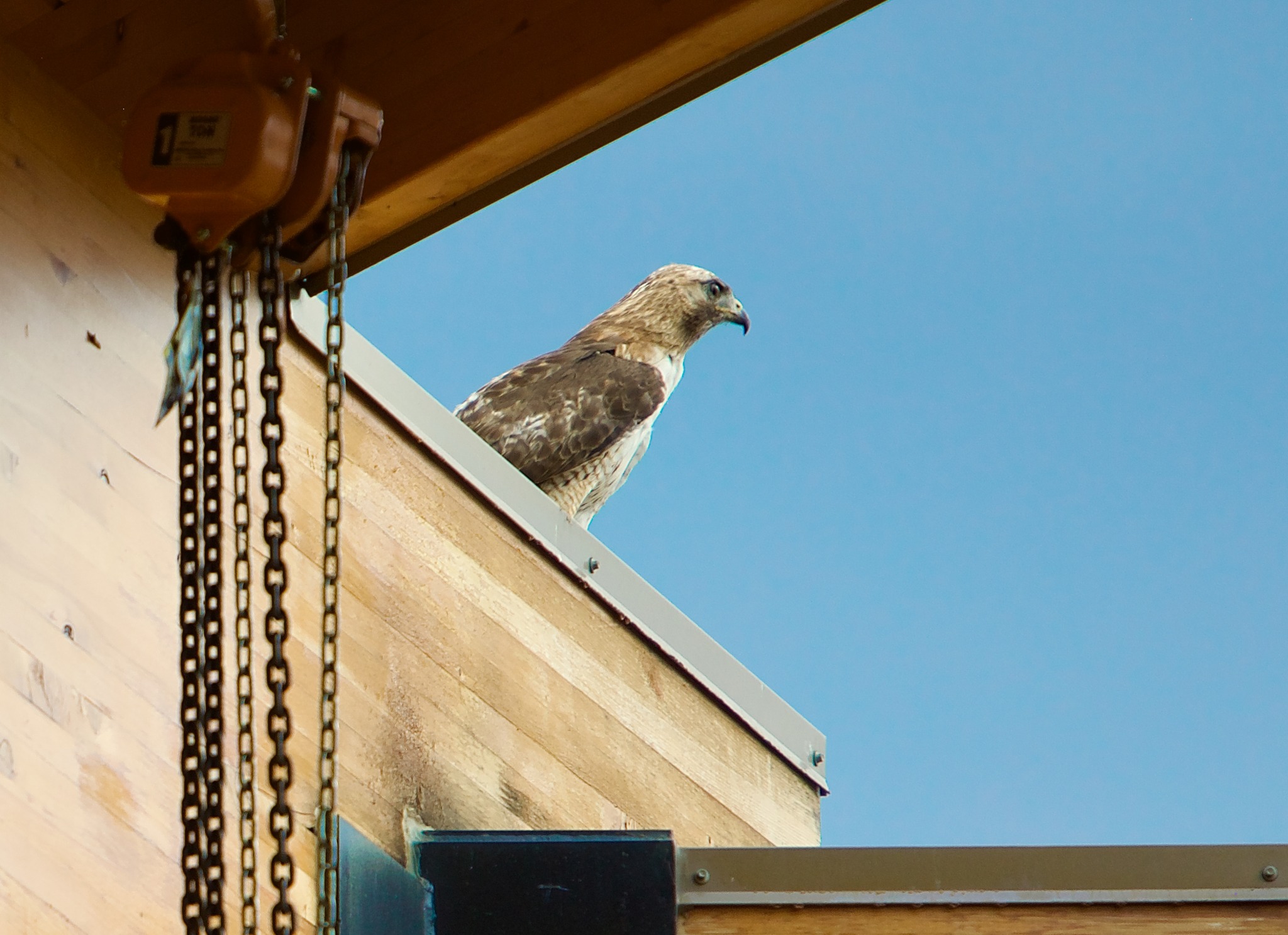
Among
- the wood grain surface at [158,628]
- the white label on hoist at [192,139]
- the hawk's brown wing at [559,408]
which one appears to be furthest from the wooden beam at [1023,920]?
the hawk's brown wing at [559,408]

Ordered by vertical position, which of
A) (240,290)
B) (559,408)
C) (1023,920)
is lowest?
(1023,920)

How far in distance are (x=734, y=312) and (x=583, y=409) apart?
138 cm

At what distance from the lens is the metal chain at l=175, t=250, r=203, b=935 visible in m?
1.86

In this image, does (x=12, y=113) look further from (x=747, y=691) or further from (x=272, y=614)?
(x=747, y=691)

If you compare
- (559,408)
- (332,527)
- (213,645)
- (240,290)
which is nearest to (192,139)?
(240,290)

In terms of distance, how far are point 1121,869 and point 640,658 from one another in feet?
4.67

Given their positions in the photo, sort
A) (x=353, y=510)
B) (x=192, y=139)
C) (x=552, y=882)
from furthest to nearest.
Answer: (x=353, y=510) < (x=552, y=882) < (x=192, y=139)

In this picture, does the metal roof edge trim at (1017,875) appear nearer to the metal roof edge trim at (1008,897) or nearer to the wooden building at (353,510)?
the metal roof edge trim at (1008,897)

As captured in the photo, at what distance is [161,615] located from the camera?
8.74 feet

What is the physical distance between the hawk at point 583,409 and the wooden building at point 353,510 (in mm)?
1480

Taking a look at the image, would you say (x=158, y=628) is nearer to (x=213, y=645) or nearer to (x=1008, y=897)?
(x=213, y=645)

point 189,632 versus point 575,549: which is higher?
point 575,549

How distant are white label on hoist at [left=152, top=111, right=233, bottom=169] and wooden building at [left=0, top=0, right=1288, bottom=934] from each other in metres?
0.58

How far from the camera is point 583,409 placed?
215 inches
